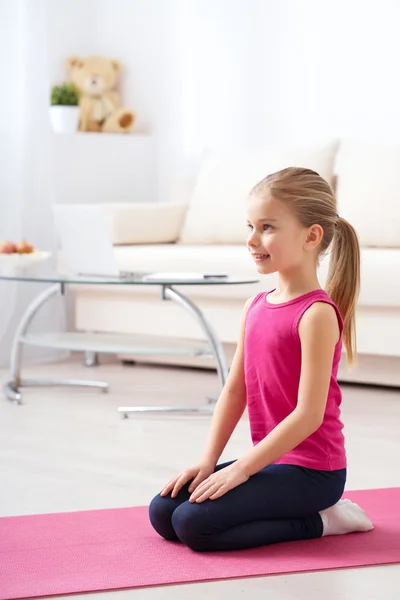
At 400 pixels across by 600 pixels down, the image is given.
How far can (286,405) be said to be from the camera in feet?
6.29

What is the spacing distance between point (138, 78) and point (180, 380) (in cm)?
193

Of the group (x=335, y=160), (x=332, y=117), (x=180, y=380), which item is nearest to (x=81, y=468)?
(x=180, y=380)

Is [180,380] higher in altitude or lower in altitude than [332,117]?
lower

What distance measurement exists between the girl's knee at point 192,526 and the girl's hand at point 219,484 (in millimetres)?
20

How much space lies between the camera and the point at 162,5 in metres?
5.14

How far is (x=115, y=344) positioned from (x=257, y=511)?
68.9 inches

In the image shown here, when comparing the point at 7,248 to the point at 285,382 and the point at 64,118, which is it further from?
the point at 285,382

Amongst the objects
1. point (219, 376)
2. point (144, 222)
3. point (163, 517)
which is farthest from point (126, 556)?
point (144, 222)

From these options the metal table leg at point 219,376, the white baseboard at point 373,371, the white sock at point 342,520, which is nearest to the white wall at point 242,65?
the white baseboard at point 373,371

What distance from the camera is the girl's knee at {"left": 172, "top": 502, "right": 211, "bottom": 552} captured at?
1.83 metres

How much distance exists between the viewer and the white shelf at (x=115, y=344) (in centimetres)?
339

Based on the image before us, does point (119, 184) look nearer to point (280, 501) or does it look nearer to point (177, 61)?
point (177, 61)

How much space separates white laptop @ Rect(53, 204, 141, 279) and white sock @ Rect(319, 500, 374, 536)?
1575mm

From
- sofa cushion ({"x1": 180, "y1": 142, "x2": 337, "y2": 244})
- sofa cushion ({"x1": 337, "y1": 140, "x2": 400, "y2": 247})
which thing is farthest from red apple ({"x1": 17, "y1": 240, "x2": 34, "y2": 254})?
sofa cushion ({"x1": 337, "y1": 140, "x2": 400, "y2": 247})
